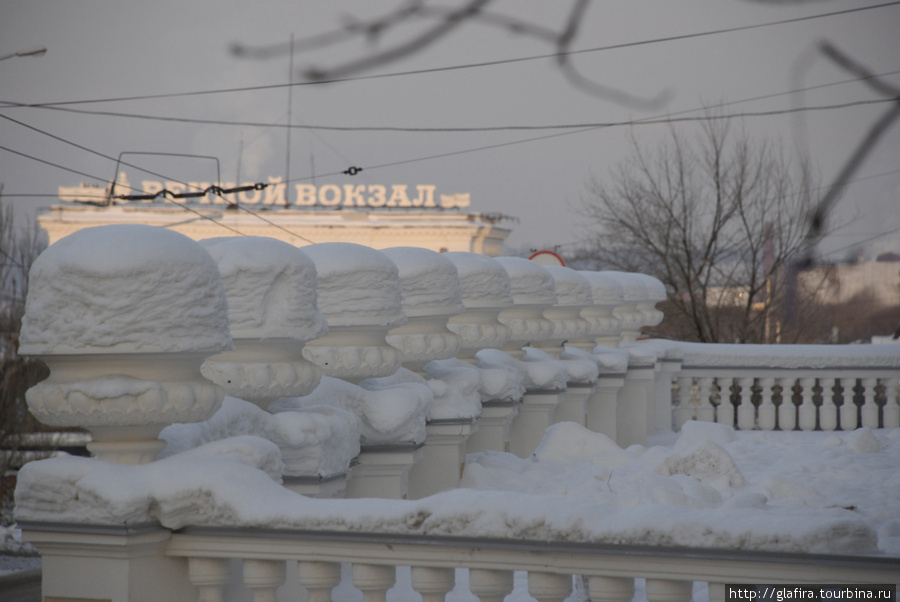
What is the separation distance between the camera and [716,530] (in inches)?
95.4

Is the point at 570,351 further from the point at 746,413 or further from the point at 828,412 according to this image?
the point at 828,412

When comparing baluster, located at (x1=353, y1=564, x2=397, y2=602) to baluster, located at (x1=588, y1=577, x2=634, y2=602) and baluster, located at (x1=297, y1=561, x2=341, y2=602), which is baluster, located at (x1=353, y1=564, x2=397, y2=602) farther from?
baluster, located at (x1=588, y1=577, x2=634, y2=602)

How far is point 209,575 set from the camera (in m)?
2.97

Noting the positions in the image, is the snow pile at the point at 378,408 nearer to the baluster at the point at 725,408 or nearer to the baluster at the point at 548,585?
the baluster at the point at 548,585

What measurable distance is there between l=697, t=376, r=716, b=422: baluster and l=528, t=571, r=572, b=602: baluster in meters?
8.95

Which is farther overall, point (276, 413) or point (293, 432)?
point (276, 413)

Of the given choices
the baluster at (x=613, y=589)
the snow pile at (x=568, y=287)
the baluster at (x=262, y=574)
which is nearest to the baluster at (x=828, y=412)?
the snow pile at (x=568, y=287)

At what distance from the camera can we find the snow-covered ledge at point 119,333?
2.87m

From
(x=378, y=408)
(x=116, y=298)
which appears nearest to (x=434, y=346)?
(x=378, y=408)

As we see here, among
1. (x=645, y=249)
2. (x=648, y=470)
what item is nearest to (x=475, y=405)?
(x=648, y=470)

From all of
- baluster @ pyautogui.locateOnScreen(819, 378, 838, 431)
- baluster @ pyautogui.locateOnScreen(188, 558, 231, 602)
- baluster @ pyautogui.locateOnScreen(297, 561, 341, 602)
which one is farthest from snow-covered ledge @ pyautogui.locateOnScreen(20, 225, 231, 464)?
baluster @ pyautogui.locateOnScreen(819, 378, 838, 431)

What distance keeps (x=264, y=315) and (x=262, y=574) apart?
1149 mm

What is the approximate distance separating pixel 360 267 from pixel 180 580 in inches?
78.5

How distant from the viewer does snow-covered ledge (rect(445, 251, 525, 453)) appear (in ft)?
21.9
